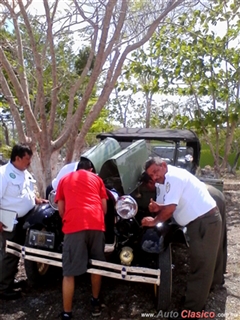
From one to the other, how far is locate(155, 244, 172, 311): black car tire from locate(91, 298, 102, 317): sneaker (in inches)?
22.9

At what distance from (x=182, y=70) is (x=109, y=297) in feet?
23.0

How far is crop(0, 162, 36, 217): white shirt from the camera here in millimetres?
4551

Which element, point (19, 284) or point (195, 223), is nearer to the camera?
point (195, 223)

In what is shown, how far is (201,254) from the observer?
407cm

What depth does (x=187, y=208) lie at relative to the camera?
13.3ft

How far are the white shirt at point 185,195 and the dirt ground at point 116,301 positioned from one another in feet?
3.33

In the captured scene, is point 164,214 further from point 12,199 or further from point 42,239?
point 12,199

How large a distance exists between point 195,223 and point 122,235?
2.59 ft

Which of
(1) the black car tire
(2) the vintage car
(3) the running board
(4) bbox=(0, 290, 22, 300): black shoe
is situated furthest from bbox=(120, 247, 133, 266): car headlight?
(4) bbox=(0, 290, 22, 300): black shoe

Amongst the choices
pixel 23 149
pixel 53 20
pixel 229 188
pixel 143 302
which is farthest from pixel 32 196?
pixel 229 188

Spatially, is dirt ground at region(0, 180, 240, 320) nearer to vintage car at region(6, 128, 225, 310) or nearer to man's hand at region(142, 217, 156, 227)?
vintage car at region(6, 128, 225, 310)

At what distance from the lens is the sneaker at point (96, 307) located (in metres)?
4.16

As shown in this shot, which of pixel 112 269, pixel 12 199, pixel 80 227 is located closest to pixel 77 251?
pixel 80 227

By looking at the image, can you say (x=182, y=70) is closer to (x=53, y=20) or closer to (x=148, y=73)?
(x=148, y=73)
